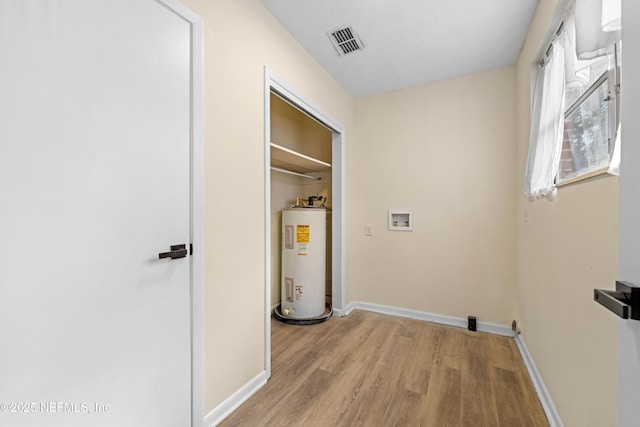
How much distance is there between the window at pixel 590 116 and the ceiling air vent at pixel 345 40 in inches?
55.7

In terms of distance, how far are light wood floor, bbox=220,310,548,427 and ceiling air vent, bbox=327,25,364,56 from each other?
2.54 metres

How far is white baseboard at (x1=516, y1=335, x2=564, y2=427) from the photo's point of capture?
4.50 feet

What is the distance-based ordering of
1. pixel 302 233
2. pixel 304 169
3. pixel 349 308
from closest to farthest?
pixel 302 233 → pixel 349 308 → pixel 304 169

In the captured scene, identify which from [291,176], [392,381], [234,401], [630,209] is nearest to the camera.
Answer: [630,209]

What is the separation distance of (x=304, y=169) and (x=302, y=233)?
93cm

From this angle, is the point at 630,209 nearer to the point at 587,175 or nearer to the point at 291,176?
the point at 587,175

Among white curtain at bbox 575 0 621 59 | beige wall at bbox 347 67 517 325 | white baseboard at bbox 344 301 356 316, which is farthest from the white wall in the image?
white baseboard at bbox 344 301 356 316

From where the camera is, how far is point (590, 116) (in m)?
1.21

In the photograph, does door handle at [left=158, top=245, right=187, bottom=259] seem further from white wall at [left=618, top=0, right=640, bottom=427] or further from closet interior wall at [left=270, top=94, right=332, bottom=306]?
closet interior wall at [left=270, top=94, right=332, bottom=306]

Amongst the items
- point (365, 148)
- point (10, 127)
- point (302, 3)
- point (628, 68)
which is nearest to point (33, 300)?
point (10, 127)

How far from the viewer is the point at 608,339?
2.97 feet

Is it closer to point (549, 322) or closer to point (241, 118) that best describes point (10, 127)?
point (241, 118)

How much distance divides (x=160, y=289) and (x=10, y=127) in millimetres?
747

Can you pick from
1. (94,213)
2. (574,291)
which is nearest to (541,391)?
(574,291)
